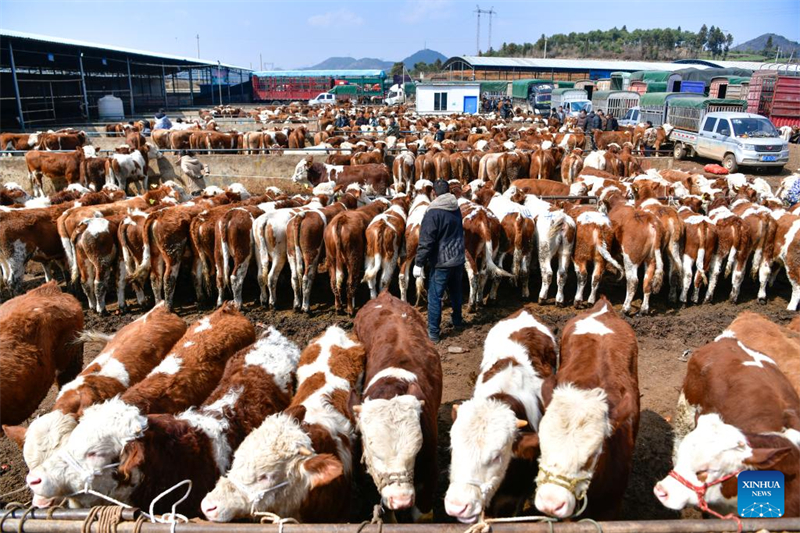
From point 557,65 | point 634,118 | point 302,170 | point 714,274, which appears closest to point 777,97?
point 634,118

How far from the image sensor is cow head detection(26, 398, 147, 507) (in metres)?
3.02

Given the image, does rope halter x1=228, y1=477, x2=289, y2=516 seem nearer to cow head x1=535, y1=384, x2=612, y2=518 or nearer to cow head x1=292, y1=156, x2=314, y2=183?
cow head x1=535, y1=384, x2=612, y2=518

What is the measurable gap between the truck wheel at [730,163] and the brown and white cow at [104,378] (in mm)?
19105

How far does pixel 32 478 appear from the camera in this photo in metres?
3.00

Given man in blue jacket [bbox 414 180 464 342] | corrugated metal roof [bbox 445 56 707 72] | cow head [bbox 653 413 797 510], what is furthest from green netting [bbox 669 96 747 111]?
corrugated metal roof [bbox 445 56 707 72]

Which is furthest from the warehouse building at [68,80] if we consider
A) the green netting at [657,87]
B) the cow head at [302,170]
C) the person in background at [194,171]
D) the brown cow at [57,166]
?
the green netting at [657,87]

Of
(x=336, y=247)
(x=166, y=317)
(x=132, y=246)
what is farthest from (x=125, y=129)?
(x=166, y=317)

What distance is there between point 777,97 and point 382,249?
87.1ft

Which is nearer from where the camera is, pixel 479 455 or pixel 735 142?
pixel 479 455

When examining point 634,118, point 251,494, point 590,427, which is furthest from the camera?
point 634,118

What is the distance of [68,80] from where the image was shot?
34.8 meters

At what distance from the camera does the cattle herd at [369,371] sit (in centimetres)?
305

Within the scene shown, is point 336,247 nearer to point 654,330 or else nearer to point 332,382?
point 332,382

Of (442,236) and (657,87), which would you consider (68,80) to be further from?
(657,87)
